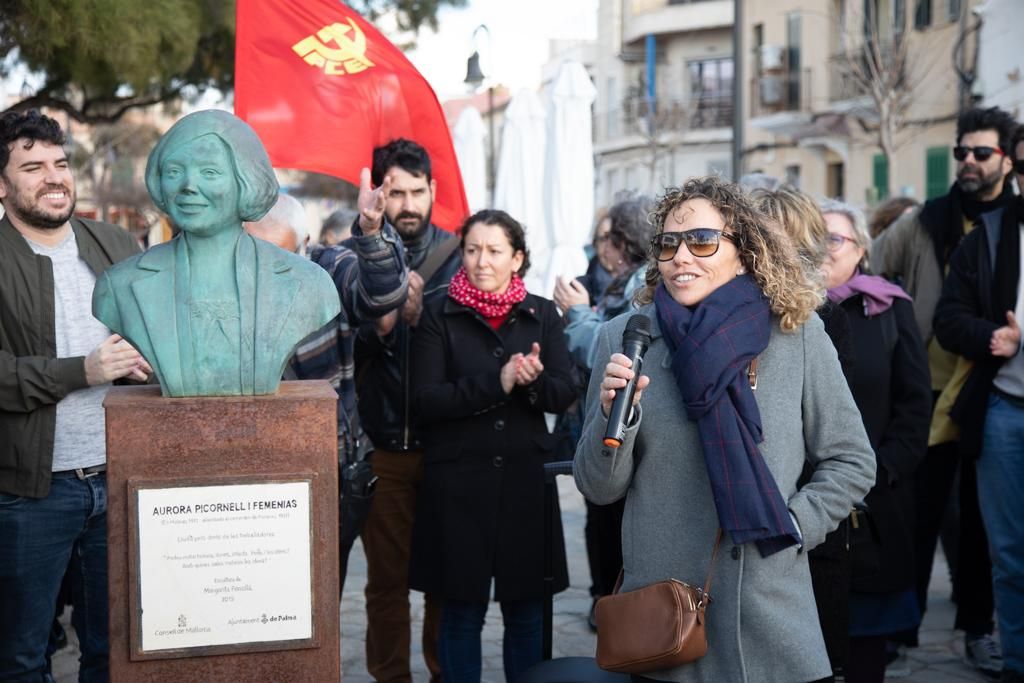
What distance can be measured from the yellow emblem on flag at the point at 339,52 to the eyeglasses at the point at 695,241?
235cm

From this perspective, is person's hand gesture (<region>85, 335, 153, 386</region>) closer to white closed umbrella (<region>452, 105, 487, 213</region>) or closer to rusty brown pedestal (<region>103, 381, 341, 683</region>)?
rusty brown pedestal (<region>103, 381, 341, 683</region>)

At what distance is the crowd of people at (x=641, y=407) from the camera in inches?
125

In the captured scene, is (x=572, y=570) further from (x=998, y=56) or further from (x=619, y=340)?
(x=998, y=56)

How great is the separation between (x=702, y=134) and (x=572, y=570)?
1372 inches

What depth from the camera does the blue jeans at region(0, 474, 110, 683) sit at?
385 cm

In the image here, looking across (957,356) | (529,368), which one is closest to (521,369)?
(529,368)

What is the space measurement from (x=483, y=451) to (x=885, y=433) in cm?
143

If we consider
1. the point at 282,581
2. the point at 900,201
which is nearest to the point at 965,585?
the point at 900,201

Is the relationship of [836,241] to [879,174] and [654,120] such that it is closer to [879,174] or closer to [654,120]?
[879,174]

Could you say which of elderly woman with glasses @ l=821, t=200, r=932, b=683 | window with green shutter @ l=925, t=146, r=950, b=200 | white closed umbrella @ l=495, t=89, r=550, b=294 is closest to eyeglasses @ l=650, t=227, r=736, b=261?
elderly woman with glasses @ l=821, t=200, r=932, b=683

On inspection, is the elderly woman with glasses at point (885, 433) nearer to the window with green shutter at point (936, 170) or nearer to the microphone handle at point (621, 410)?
the microphone handle at point (621, 410)

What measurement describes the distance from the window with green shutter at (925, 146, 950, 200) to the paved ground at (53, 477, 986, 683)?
17.7 m

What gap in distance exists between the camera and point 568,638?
6152mm

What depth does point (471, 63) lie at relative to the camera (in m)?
15.9
